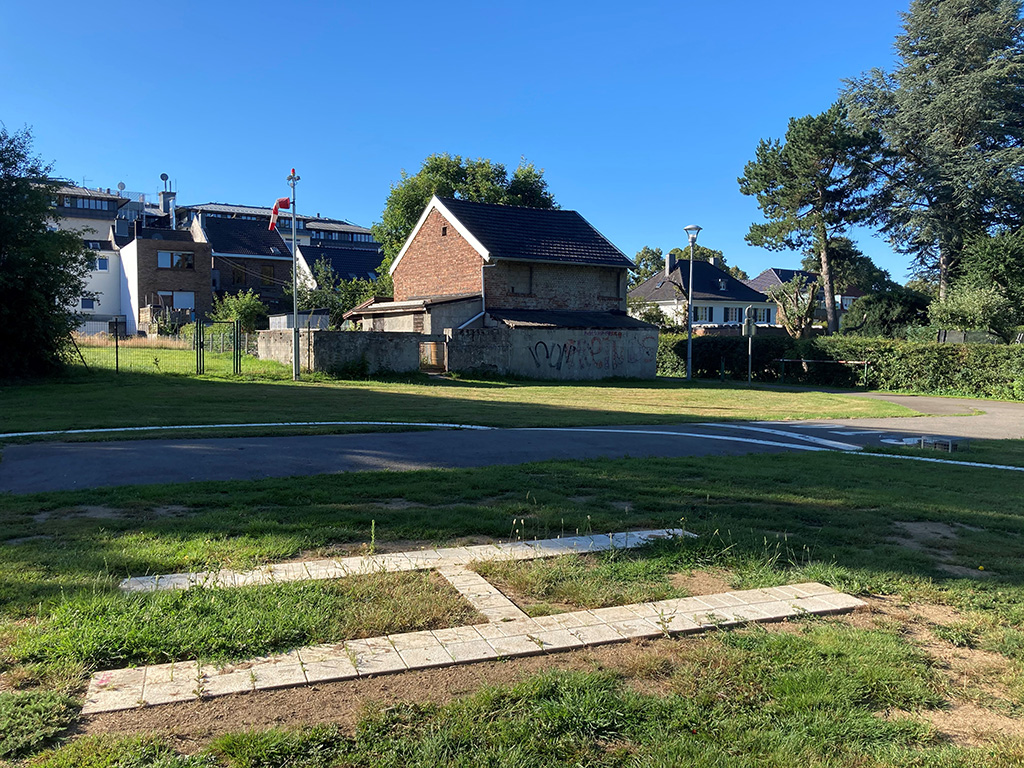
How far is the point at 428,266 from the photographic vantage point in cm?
3969

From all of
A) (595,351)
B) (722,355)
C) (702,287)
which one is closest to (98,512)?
(595,351)

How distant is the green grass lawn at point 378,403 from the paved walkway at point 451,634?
965 centimetres

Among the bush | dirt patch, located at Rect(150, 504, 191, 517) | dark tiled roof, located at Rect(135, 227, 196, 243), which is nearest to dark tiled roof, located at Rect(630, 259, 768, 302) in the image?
the bush

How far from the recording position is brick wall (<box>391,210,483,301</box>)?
36500 millimetres

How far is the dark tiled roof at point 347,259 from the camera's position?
63562mm

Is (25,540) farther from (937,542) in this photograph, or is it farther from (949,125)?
(949,125)

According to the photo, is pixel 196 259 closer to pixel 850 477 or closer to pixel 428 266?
pixel 428 266

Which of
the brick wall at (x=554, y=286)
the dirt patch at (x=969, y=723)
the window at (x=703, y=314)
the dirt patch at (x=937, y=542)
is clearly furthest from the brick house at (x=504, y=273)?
the window at (x=703, y=314)

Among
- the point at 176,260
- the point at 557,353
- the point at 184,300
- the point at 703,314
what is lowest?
the point at 557,353

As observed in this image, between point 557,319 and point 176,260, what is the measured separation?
35122 mm

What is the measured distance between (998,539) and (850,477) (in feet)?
9.99

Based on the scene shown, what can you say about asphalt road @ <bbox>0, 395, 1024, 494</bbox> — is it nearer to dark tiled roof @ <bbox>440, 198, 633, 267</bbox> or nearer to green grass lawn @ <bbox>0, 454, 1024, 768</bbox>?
green grass lawn @ <bbox>0, 454, 1024, 768</bbox>

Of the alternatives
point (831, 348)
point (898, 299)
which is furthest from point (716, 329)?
point (831, 348)

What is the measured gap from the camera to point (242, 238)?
209 feet
